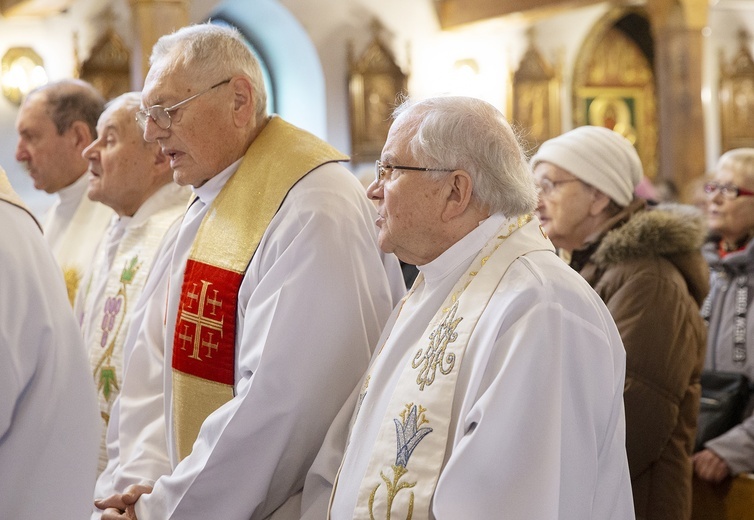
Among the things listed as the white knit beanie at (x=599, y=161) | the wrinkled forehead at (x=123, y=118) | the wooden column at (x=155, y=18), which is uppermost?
the wooden column at (x=155, y=18)

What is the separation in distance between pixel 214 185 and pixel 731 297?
2.45 meters

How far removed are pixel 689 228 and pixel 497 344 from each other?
1.45 metres

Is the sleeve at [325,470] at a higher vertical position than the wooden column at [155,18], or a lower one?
lower

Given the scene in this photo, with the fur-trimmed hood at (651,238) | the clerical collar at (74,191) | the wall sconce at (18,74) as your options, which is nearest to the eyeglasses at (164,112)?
the fur-trimmed hood at (651,238)

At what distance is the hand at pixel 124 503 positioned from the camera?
299 cm

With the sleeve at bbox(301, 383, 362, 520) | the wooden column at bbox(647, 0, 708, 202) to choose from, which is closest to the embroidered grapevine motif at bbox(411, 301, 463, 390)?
the sleeve at bbox(301, 383, 362, 520)

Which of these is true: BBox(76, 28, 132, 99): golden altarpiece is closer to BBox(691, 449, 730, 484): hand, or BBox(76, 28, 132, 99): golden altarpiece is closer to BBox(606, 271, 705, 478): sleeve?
BBox(691, 449, 730, 484): hand

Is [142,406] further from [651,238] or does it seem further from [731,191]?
[731,191]

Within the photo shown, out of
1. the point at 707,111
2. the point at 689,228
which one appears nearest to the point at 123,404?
the point at 689,228

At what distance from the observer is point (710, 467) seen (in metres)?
3.86

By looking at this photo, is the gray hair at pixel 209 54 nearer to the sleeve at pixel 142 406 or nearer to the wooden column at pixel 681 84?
the sleeve at pixel 142 406

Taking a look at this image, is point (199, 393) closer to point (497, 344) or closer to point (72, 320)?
point (72, 320)

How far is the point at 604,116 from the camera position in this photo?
1437 centimetres

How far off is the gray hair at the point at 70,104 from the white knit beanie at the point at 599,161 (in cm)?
238
